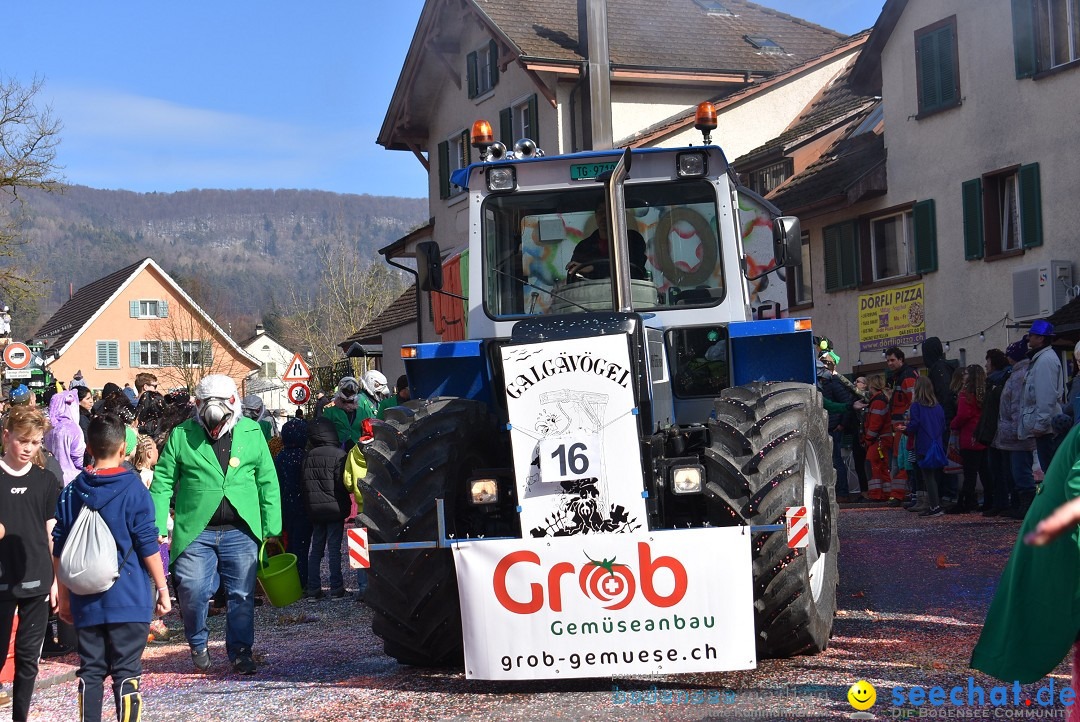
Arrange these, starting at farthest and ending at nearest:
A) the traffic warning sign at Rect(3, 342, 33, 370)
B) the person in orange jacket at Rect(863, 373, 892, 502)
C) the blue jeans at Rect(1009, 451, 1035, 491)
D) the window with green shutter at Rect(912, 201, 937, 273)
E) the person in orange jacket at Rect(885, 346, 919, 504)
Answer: the traffic warning sign at Rect(3, 342, 33, 370) < the window with green shutter at Rect(912, 201, 937, 273) < the person in orange jacket at Rect(863, 373, 892, 502) < the person in orange jacket at Rect(885, 346, 919, 504) < the blue jeans at Rect(1009, 451, 1035, 491)

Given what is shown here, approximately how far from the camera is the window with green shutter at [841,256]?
2530 cm

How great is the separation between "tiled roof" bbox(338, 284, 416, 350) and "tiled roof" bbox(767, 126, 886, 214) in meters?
14.4

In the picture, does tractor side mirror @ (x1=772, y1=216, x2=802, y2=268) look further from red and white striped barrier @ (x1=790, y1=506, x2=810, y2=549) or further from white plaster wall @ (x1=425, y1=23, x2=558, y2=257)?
white plaster wall @ (x1=425, y1=23, x2=558, y2=257)

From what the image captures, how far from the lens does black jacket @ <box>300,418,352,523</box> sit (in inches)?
456

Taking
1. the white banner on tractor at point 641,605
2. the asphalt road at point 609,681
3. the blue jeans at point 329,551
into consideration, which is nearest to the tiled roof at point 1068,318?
the asphalt road at point 609,681

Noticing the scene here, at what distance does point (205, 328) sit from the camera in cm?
7650

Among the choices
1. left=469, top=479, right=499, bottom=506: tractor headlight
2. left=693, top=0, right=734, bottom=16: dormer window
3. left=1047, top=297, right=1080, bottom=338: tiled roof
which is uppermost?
left=693, top=0, right=734, bottom=16: dormer window

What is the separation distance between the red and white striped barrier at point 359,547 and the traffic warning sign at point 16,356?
2118cm

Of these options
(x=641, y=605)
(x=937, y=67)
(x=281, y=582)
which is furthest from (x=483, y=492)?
(x=937, y=67)

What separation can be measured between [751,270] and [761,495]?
2863 millimetres

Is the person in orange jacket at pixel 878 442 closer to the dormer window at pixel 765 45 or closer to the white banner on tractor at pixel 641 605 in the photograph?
the white banner on tractor at pixel 641 605

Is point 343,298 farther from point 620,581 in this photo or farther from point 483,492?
point 620,581

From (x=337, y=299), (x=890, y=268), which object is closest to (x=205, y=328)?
(x=337, y=299)

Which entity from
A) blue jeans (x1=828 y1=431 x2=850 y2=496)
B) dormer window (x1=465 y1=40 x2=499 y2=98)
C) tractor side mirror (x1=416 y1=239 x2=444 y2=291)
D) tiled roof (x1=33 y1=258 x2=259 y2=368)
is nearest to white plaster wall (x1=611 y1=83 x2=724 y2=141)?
dormer window (x1=465 y1=40 x2=499 y2=98)
